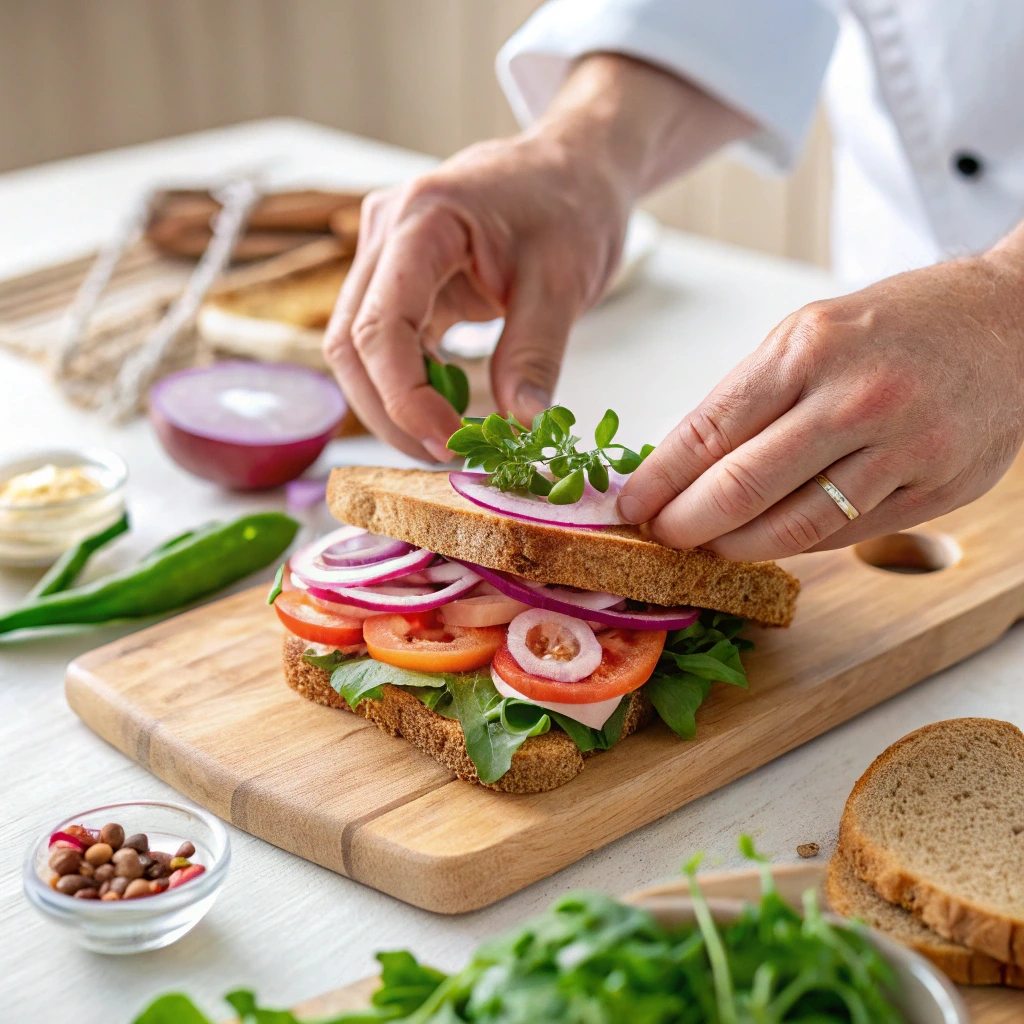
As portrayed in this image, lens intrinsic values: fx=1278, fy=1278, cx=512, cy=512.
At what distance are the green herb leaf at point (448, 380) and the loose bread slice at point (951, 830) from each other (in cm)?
112

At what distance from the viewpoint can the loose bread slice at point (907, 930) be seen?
1526mm

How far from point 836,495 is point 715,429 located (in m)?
0.20

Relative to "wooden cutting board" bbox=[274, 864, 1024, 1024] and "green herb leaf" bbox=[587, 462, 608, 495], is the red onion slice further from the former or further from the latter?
"wooden cutting board" bbox=[274, 864, 1024, 1024]

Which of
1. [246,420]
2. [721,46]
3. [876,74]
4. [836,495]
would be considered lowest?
[246,420]

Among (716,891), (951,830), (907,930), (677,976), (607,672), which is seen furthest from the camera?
(607,672)

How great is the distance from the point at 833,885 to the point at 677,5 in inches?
85.7

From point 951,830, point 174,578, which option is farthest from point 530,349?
point 951,830

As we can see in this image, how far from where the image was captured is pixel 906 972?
1265 mm

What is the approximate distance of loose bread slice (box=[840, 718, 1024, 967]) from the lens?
154cm

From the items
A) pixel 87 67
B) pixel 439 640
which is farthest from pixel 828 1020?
pixel 87 67

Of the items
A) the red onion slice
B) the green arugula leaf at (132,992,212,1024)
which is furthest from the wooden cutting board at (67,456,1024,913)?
the green arugula leaf at (132,992,212,1024)

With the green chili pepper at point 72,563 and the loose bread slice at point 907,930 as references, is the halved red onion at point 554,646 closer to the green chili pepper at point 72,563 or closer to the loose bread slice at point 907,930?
the loose bread slice at point 907,930

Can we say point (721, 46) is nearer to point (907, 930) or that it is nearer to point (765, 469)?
point (765, 469)

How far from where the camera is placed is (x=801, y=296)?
3.83m
